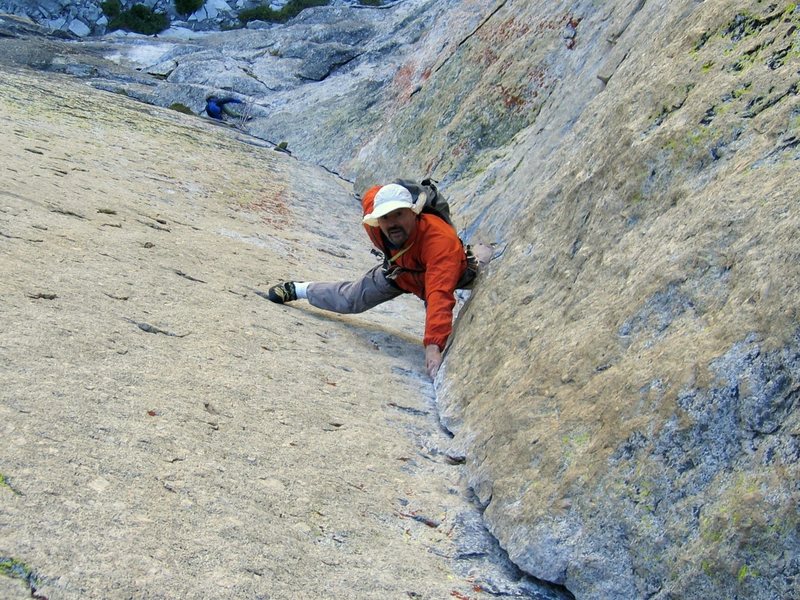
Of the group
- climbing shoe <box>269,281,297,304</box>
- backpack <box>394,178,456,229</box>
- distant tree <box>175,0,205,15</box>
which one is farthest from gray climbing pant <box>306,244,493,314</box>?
distant tree <box>175,0,205,15</box>

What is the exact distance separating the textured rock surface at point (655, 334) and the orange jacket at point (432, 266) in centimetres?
18

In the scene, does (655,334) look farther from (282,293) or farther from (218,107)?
(218,107)

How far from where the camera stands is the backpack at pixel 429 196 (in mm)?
6797

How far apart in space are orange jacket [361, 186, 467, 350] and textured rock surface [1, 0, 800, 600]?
0.18 m

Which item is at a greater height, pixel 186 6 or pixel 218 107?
pixel 218 107

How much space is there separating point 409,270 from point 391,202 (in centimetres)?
69

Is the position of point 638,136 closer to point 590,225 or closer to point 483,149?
point 590,225

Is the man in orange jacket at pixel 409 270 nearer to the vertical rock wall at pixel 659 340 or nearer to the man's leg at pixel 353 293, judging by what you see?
the man's leg at pixel 353 293

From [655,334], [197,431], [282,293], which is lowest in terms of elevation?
[282,293]

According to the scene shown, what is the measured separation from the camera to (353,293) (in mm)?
7188

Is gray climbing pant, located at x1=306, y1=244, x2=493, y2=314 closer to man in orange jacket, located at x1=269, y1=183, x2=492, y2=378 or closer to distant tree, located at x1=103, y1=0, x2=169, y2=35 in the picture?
man in orange jacket, located at x1=269, y1=183, x2=492, y2=378

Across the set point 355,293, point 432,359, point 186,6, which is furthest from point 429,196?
point 186,6

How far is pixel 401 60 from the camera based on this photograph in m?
20.1

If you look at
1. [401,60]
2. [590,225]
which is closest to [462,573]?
[590,225]
